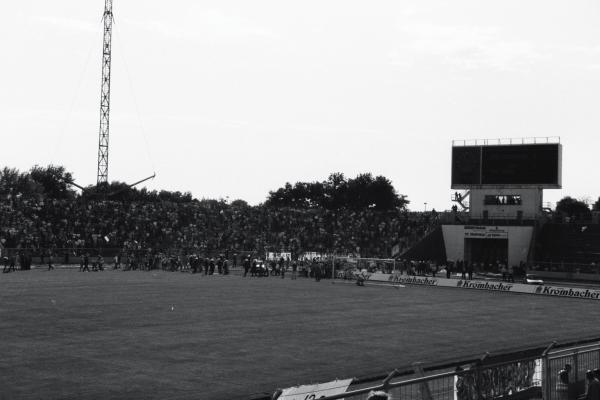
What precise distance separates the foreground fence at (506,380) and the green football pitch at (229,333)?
5909 mm

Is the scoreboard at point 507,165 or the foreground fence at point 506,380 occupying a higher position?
the scoreboard at point 507,165

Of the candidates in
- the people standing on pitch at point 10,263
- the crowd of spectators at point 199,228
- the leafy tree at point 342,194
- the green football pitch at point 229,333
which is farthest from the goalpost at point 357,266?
the leafy tree at point 342,194

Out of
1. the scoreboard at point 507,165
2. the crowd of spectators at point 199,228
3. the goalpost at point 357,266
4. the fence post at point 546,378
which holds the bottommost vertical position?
the fence post at point 546,378

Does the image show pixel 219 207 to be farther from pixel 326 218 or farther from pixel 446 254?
pixel 446 254

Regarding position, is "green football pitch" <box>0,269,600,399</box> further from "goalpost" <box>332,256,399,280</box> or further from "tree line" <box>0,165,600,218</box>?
"tree line" <box>0,165,600,218</box>

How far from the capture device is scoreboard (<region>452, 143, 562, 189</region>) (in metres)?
72.3

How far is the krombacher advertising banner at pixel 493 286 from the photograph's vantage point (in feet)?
156

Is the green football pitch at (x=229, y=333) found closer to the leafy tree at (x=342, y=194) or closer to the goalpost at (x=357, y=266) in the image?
the goalpost at (x=357, y=266)

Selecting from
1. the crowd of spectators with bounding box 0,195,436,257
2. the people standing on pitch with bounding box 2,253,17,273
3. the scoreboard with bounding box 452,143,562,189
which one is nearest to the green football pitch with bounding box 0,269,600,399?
the people standing on pitch with bounding box 2,253,17,273

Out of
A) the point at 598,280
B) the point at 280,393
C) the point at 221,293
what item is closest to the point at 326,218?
the point at 598,280

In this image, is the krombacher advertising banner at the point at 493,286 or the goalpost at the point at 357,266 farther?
the goalpost at the point at 357,266

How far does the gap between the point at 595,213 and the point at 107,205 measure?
48.1 meters

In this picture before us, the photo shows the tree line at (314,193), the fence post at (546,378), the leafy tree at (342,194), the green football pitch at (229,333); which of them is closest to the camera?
the fence post at (546,378)

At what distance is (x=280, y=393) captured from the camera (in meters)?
9.53
